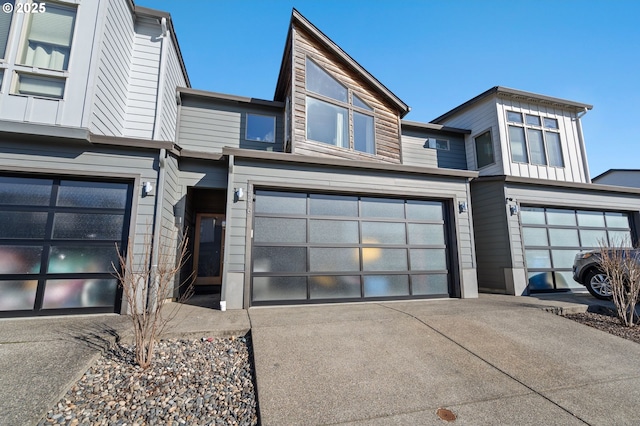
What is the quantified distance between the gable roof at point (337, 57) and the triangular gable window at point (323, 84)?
72 cm

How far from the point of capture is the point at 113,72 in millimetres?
5754

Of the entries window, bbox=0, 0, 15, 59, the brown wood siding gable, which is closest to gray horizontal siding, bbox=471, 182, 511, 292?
the brown wood siding gable

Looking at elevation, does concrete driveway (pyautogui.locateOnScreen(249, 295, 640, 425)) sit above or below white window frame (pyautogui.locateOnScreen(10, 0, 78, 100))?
below

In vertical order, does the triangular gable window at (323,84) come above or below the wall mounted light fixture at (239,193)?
above

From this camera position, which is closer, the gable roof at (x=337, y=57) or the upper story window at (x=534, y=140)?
the gable roof at (x=337, y=57)

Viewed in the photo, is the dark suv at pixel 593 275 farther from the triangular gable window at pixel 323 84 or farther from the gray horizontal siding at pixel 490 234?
the triangular gable window at pixel 323 84

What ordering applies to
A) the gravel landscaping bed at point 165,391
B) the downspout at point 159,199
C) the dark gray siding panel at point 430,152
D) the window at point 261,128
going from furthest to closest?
1. the dark gray siding panel at point 430,152
2. the window at point 261,128
3. the downspout at point 159,199
4. the gravel landscaping bed at point 165,391

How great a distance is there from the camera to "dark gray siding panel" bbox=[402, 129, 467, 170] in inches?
386

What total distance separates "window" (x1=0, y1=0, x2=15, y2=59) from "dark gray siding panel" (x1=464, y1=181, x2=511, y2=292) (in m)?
10.8

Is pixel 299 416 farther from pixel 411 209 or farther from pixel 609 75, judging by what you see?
pixel 609 75

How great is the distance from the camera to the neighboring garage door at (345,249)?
552cm

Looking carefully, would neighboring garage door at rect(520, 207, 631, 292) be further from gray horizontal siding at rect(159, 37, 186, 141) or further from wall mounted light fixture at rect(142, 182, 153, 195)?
gray horizontal siding at rect(159, 37, 186, 141)

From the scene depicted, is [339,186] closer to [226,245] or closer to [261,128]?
[226,245]

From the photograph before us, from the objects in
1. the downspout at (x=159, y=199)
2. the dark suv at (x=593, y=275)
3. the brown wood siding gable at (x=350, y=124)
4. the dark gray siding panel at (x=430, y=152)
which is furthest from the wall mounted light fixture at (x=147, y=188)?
the dark suv at (x=593, y=275)
